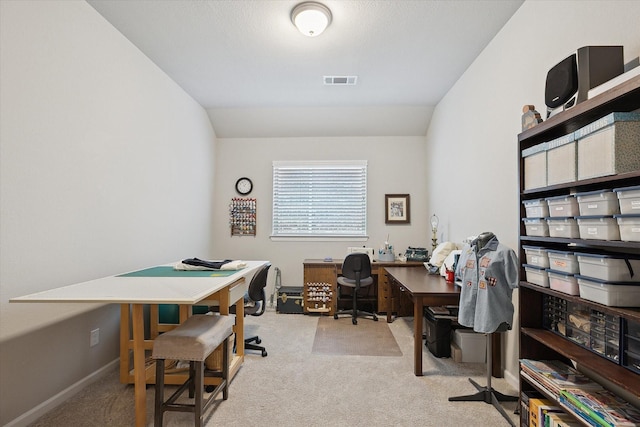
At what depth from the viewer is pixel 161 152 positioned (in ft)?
11.4

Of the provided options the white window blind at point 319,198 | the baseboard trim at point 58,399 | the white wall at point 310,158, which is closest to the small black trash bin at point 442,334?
the white wall at point 310,158

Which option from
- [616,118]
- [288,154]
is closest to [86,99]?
[288,154]

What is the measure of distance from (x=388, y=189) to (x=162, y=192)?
3220 millimetres

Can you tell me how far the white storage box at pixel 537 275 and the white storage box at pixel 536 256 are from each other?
0.02m

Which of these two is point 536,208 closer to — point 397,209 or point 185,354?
point 185,354

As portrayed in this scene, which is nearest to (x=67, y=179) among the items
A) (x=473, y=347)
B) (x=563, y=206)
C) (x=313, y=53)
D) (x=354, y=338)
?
(x=313, y=53)

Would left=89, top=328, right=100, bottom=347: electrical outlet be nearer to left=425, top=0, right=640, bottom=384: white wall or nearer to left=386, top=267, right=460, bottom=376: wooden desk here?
left=386, top=267, right=460, bottom=376: wooden desk

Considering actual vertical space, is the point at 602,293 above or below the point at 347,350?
above

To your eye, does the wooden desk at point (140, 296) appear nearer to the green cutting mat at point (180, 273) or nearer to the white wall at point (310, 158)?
the green cutting mat at point (180, 273)

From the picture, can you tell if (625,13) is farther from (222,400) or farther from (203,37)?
(222,400)

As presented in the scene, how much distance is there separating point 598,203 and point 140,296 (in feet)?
7.62

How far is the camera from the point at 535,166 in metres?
1.75

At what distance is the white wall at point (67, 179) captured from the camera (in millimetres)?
1906

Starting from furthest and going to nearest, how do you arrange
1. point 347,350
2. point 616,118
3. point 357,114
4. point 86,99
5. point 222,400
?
point 357,114
point 347,350
point 86,99
point 222,400
point 616,118
